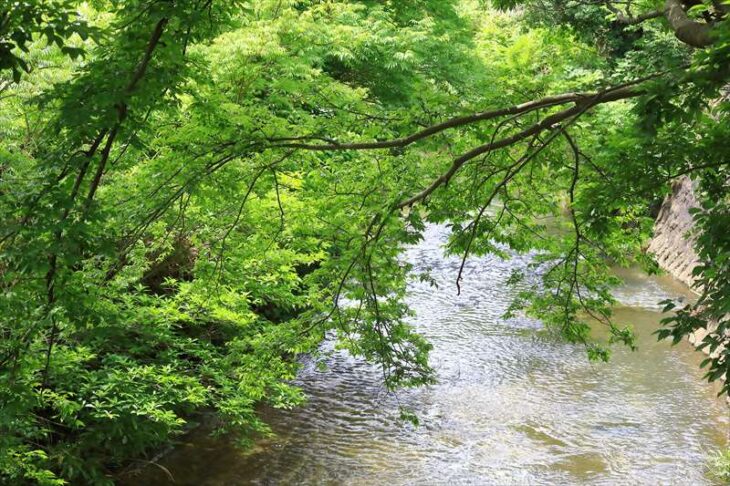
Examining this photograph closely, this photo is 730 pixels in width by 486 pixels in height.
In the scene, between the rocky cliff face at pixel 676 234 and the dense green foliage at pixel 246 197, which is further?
the rocky cliff face at pixel 676 234

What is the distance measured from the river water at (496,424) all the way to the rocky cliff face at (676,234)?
10.1ft

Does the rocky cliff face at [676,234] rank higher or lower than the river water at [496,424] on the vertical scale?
higher

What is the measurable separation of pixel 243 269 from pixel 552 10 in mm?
7658

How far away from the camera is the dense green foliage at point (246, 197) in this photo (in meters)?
3.34

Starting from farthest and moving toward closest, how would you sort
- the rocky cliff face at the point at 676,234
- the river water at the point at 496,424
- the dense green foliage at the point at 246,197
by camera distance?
the rocky cliff face at the point at 676,234, the river water at the point at 496,424, the dense green foliage at the point at 246,197

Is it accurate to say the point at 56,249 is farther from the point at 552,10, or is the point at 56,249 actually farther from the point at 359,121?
the point at 552,10

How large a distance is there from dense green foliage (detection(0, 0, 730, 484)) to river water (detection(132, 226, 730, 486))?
36.4 inches

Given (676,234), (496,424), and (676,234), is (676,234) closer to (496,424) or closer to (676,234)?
(676,234)

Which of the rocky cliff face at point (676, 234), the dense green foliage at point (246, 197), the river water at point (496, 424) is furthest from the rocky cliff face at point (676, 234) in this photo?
the dense green foliage at point (246, 197)

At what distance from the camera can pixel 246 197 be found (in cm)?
467

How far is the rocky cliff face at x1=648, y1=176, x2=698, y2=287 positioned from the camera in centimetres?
1355

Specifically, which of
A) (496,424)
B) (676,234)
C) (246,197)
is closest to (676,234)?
(676,234)

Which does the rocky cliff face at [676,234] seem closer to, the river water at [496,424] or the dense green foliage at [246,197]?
the river water at [496,424]

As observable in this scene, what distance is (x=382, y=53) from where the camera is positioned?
45.3 ft
